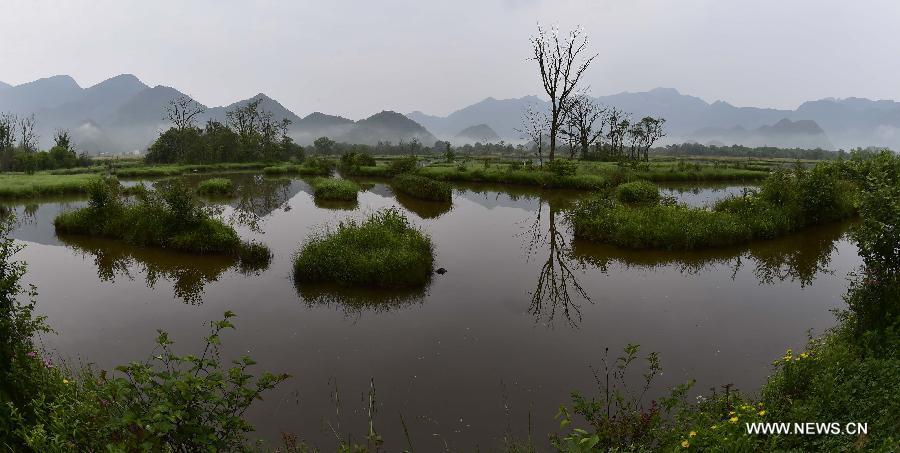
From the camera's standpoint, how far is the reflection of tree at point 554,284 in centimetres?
1408

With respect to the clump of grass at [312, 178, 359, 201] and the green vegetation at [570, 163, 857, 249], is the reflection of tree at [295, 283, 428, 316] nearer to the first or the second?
the green vegetation at [570, 163, 857, 249]

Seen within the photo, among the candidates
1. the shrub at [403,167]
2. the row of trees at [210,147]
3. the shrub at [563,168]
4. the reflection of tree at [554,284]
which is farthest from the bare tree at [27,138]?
the reflection of tree at [554,284]

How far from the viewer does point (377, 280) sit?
1587cm

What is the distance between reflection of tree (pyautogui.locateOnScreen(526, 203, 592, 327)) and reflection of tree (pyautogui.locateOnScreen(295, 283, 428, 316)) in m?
3.97

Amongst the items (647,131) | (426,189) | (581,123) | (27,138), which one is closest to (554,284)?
(426,189)

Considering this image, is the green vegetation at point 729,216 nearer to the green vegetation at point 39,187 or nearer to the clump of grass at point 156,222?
the clump of grass at point 156,222

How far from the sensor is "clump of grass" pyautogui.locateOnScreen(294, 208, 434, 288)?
15.9 m

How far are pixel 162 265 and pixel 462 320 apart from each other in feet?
44.6

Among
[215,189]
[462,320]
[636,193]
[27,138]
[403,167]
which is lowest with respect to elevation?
[462,320]

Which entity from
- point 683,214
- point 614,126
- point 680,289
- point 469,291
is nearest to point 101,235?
point 469,291

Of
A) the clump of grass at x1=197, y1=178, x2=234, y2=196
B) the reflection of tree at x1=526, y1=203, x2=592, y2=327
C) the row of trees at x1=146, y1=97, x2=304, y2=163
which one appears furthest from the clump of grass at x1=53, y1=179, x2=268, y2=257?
the row of trees at x1=146, y1=97, x2=304, y2=163

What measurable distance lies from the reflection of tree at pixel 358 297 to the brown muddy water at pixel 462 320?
3.2 inches

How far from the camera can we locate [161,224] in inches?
861

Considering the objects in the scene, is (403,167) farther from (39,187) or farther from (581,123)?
(581,123)
